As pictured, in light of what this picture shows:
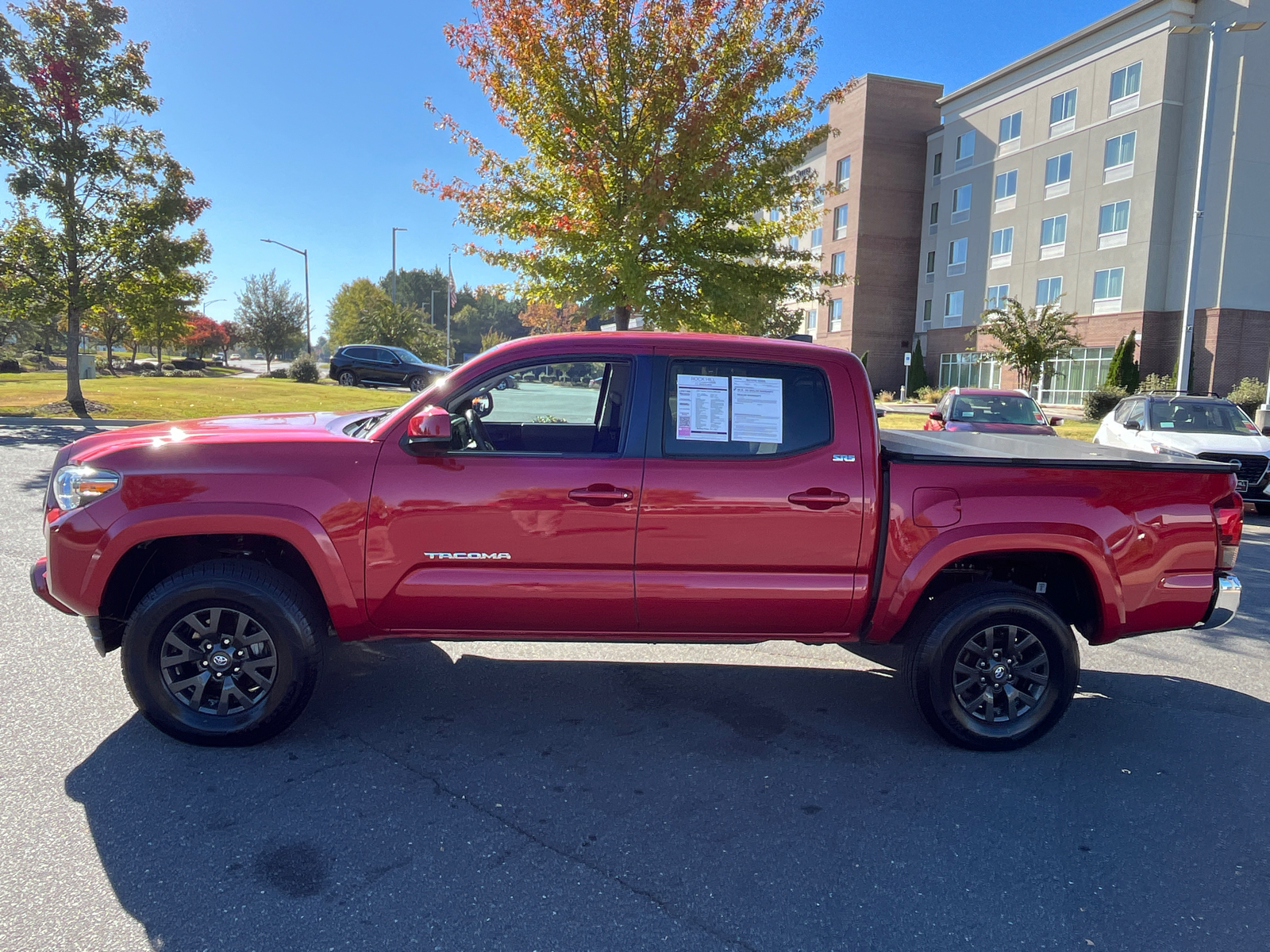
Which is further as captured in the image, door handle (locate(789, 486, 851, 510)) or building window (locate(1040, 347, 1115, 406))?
building window (locate(1040, 347, 1115, 406))

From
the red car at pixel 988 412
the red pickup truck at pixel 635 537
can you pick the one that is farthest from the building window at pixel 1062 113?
the red pickup truck at pixel 635 537

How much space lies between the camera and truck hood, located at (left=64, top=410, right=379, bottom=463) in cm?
381

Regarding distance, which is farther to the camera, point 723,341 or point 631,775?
point 723,341

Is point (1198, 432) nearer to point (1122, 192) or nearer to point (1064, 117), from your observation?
point (1122, 192)

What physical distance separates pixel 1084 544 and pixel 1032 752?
104cm

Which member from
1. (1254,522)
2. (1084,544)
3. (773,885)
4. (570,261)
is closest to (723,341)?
(1084,544)

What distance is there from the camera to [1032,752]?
4059mm

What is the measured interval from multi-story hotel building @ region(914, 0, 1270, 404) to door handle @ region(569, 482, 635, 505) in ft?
109

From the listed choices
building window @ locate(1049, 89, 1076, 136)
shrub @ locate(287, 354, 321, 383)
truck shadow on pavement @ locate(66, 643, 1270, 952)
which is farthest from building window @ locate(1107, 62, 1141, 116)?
truck shadow on pavement @ locate(66, 643, 1270, 952)

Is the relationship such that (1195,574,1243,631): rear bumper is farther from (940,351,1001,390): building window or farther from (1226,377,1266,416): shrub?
(940,351,1001,390): building window

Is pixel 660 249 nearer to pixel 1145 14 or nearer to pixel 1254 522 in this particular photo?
pixel 1254 522

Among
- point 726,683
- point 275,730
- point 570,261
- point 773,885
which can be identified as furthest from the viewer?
point 570,261

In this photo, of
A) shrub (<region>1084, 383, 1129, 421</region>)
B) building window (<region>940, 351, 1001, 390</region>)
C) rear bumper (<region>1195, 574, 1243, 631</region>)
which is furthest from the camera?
building window (<region>940, 351, 1001, 390</region>)

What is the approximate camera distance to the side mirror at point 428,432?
358 centimetres
